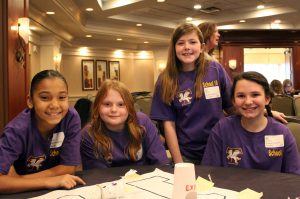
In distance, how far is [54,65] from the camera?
7.64 meters

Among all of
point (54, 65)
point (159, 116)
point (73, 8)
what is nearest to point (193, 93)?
point (159, 116)

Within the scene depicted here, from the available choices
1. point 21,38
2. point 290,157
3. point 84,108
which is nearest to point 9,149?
point 290,157

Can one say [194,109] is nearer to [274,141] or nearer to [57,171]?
[274,141]

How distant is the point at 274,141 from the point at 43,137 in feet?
3.70

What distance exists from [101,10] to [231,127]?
5.28 meters

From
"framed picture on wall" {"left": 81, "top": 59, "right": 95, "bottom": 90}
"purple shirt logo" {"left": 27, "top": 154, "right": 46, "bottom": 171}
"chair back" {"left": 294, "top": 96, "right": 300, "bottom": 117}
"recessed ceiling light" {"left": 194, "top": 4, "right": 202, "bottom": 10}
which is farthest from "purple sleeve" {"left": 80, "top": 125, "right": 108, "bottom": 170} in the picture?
"framed picture on wall" {"left": 81, "top": 59, "right": 95, "bottom": 90}

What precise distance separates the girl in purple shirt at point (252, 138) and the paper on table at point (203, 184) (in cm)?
42

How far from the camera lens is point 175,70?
6.51 feet

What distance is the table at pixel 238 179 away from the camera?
1162 millimetres

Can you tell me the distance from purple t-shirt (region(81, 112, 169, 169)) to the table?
0.13 metres

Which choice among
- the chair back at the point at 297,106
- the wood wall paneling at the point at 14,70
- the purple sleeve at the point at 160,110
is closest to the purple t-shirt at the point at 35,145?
the purple sleeve at the point at 160,110

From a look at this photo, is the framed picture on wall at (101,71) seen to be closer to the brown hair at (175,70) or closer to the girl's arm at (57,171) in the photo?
the brown hair at (175,70)

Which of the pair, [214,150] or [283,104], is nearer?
[214,150]

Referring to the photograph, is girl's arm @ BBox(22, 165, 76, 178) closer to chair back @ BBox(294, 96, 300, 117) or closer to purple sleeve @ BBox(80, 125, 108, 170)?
purple sleeve @ BBox(80, 125, 108, 170)
